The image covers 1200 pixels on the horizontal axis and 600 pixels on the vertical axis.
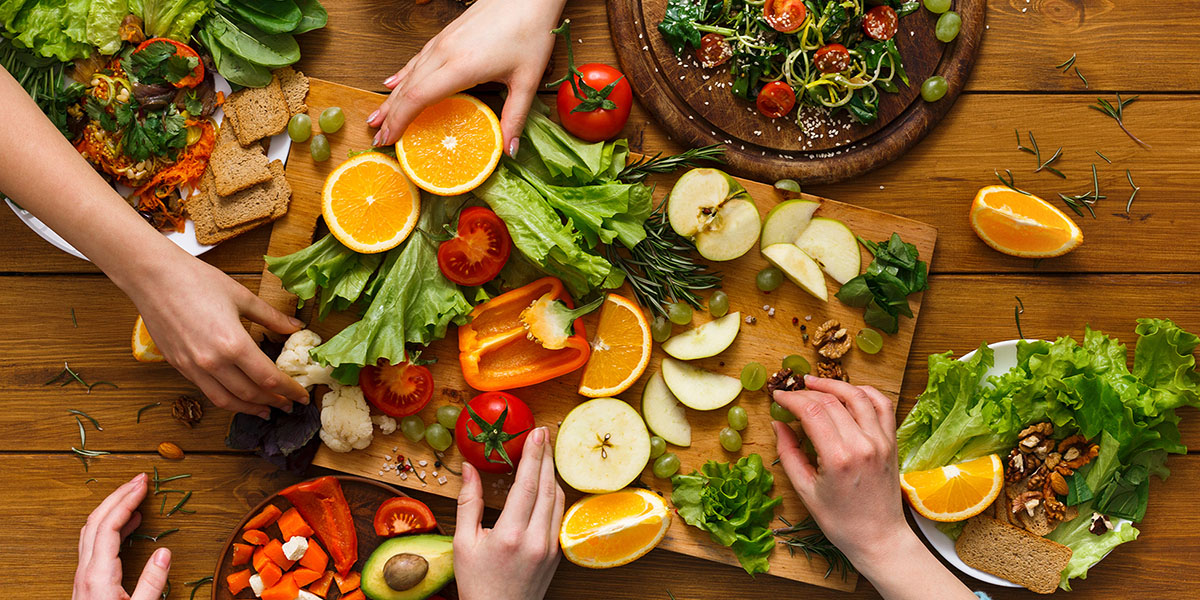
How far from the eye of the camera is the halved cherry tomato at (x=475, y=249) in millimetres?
1759

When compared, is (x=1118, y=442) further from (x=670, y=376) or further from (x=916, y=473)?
(x=670, y=376)

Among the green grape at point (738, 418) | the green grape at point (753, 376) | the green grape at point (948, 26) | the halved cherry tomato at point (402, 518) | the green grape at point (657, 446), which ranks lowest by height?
the halved cherry tomato at point (402, 518)

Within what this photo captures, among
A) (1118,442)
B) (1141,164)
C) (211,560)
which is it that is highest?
(1141,164)

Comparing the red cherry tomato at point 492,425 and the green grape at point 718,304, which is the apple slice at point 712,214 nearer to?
the green grape at point 718,304

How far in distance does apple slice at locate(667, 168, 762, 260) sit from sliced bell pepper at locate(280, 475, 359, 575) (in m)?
1.11

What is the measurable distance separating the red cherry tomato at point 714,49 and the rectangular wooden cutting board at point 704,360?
32cm

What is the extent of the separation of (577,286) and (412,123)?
56 centimetres

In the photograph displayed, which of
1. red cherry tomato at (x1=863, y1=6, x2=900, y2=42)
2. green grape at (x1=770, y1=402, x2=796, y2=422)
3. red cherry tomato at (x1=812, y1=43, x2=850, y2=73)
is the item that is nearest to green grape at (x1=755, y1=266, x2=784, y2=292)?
green grape at (x1=770, y1=402, x2=796, y2=422)

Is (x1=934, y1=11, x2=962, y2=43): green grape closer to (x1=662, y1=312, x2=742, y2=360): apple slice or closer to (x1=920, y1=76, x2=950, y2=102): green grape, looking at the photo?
(x1=920, y1=76, x2=950, y2=102): green grape

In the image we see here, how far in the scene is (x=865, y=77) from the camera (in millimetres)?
1875

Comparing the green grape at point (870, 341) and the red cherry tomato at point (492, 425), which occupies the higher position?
the green grape at point (870, 341)

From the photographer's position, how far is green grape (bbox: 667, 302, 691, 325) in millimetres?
1856

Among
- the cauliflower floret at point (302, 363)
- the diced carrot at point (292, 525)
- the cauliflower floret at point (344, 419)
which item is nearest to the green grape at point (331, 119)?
the cauliflower floret at point (302, 363)

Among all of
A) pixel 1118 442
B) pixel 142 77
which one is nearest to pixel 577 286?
pixel 142 77
